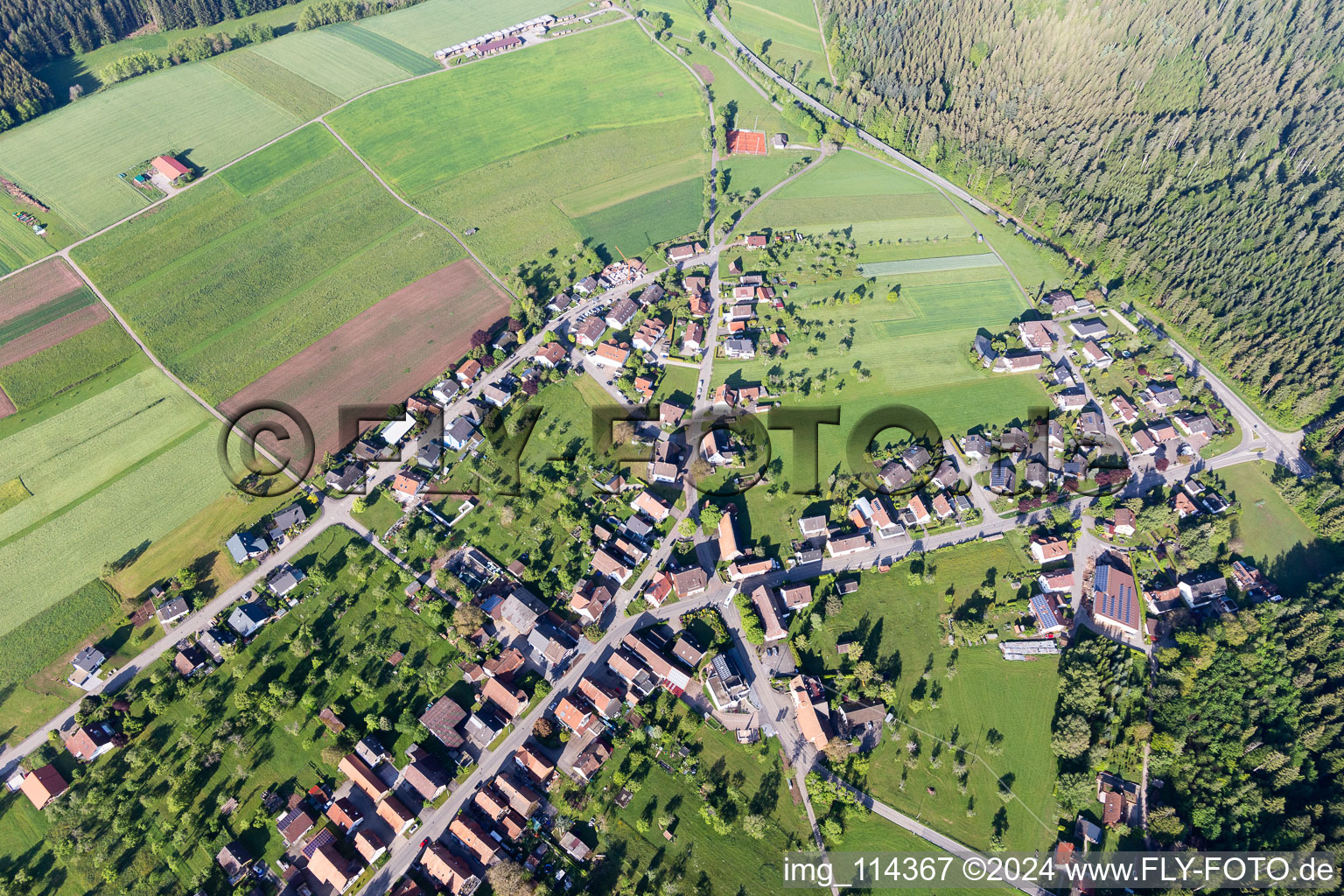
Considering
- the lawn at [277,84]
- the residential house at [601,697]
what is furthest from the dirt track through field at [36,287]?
the residential house at [601,697]

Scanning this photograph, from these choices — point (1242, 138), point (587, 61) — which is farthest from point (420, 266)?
point (1242, 138)

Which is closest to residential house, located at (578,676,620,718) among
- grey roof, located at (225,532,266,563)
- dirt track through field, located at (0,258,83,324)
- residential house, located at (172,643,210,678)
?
residential house, located at (172,643,210,678)

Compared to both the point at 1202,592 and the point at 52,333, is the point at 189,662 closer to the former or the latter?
the point at 52,333

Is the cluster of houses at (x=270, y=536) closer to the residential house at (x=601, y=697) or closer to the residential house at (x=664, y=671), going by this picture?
the residential house at (x=601, y=697)

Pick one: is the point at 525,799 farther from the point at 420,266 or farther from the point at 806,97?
the point at 806,97

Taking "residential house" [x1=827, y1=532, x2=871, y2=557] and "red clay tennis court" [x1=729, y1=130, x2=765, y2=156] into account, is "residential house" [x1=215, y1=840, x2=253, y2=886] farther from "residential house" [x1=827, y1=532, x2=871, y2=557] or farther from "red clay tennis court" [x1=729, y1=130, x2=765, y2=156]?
"red clay tennis court" [x1=729, y1=130, x2=765, y2=156]

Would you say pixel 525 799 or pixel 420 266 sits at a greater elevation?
pixel 420 266
